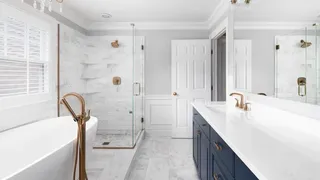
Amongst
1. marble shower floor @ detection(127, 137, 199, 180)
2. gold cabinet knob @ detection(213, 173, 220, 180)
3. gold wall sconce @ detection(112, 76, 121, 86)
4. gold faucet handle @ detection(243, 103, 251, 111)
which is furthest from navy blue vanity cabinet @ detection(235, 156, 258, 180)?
gold wall sconce @ detection(112, 76, 121, 86)

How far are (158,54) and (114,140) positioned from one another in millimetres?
1900

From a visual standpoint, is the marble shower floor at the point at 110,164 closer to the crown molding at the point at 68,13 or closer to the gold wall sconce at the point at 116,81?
the gold wall sconce at the point at 116,81

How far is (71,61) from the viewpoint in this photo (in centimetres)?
343

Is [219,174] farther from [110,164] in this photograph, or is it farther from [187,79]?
[187,79]

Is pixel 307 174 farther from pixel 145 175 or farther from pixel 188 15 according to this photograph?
pixel 188 15

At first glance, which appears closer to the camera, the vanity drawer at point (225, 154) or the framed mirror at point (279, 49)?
the vanity drawer at point (225, 154)

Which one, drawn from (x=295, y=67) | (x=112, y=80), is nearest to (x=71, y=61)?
(x=112, y=80)

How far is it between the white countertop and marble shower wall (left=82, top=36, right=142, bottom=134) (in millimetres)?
2626

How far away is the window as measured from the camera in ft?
6.85

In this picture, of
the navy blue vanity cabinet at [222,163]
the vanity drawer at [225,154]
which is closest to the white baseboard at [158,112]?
the navy blue vanity cabinet at [222,163]

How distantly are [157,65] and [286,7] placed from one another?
109 inches

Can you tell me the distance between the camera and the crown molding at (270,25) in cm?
147

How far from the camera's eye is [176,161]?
2961 millimetres

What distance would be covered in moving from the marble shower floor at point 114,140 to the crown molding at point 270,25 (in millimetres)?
2380
